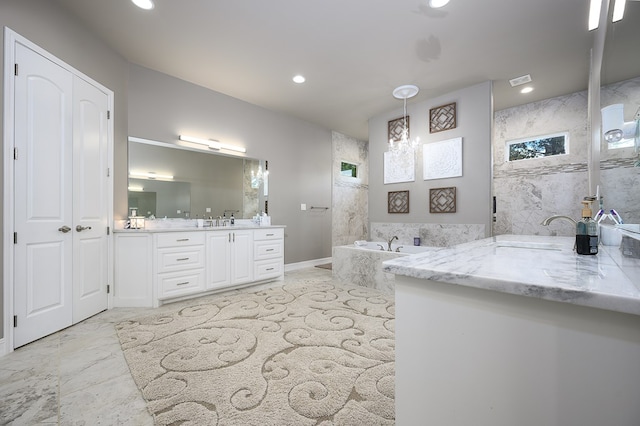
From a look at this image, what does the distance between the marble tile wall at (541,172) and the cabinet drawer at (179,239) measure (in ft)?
14.9

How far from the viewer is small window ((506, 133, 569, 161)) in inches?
168

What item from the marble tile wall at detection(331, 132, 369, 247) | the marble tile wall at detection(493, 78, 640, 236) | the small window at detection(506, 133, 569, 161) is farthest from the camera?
the marble tile wall at detection(331, 132, 369, 247)

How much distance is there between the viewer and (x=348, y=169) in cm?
635

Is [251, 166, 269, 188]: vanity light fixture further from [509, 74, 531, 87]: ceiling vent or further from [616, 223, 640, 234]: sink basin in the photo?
[616, 223, 640, 234]: sink basin

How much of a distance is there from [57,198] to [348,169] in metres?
5.11

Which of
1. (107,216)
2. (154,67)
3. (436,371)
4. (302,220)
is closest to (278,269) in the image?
(302,220)

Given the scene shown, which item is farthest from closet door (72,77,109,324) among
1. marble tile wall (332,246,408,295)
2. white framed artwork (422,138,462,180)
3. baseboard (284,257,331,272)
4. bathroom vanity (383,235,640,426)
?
white framed artwork (422,138,462,180)

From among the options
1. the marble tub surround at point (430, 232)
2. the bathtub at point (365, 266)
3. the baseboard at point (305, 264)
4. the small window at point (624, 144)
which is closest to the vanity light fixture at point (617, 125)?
the small window at point (624, 144)

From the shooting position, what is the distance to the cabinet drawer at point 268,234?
382cm

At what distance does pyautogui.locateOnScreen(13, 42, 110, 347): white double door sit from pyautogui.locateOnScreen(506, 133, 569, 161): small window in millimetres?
6122

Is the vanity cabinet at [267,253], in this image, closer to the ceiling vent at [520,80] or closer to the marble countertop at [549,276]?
the marble countertop at [549,276]

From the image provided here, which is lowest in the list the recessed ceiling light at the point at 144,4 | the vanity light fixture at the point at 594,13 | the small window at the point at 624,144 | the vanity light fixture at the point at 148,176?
the small window at the point at 624,144

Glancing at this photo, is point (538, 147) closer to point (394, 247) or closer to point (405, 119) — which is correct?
point (405, 119)

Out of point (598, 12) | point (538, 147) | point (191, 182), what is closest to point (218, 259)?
point (191, 182)
